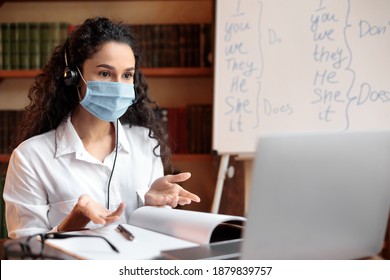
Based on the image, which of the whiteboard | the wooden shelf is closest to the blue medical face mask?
the whiteboard

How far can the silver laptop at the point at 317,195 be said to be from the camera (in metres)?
0.56

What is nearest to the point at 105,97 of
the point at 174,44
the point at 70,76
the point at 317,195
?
the point at 70,76

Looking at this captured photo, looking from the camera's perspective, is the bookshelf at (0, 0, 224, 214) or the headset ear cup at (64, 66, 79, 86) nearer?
the headset ear cup at (64, 66, 79, 86)

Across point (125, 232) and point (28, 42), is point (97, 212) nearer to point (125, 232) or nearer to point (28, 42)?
point (125, 232)

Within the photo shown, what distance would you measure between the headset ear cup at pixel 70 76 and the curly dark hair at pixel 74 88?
2 cm

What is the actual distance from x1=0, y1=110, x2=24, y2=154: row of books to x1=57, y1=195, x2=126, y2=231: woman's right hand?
3.69 feet

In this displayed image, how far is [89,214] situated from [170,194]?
207mm

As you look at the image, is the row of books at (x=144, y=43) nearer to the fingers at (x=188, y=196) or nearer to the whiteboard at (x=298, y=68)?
the whiteboard at (x=298, y=68)

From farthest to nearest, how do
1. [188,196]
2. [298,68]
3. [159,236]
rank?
[298,68] < [188,196] < [159,236]

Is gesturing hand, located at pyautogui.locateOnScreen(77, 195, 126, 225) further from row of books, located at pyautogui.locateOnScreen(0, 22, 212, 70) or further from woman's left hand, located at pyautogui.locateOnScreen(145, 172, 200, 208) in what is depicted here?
row of books, located at pyautogui.locateOnScreen(0, 22, 212, 70)

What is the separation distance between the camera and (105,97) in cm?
114

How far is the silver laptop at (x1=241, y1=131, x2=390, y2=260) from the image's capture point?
0.56 meters
